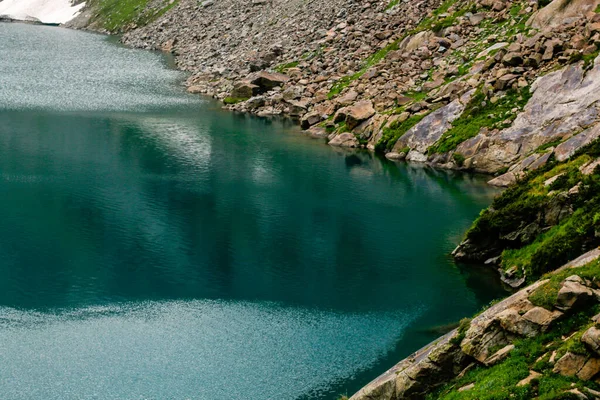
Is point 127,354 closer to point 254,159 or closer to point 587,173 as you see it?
point 587,173

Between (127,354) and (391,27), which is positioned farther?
(391,27)

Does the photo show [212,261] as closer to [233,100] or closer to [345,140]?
[345,140]

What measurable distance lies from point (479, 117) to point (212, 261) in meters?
37.5

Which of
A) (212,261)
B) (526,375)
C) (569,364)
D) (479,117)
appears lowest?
(212,261)

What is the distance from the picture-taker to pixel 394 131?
289 ft

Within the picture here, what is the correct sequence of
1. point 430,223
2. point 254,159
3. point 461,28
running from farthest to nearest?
point 461,28
point 254,159
point 430,223

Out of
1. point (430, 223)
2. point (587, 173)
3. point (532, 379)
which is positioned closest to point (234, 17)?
point (430, 223)

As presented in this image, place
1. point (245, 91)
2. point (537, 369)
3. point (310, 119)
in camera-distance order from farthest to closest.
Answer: point (245, 91), point (310, 119), point (537, 369)

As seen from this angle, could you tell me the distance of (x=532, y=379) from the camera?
87.6 feet

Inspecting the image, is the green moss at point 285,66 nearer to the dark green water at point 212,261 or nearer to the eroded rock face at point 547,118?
the dark green water at point 212,261

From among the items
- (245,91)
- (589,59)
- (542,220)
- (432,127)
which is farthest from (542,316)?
(245,91)

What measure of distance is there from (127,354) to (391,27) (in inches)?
3270

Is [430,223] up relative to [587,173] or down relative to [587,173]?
down

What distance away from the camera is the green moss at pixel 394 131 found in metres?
86.4
